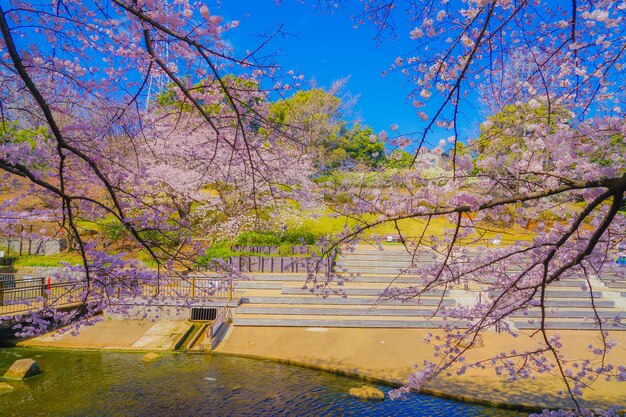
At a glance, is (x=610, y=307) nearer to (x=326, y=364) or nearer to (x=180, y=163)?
(x=326, y=364)

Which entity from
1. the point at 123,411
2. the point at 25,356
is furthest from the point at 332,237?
the point at 25,356

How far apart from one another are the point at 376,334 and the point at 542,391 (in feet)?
11.7

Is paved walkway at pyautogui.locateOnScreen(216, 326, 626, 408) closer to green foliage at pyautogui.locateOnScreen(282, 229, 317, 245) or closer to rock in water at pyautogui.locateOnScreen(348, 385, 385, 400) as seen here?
rock in water at pyautogui.locateOnScreen(348, 385, 385, 400)

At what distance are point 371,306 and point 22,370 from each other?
23.3ft

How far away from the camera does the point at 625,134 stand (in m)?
2.52

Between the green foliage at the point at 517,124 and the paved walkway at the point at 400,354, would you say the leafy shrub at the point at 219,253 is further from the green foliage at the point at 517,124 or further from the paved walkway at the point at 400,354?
the green foliage at the point at 517,124

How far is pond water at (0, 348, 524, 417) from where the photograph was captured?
5.84 metres

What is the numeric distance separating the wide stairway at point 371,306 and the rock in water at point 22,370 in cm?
395

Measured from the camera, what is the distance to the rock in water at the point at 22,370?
6926mm

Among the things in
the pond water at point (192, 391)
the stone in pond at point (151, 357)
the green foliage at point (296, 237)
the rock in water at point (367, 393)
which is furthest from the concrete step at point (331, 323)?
the green foliage at point (296, 237)

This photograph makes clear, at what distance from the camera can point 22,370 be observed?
696 cm

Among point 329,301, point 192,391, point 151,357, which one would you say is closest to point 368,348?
point 329,301

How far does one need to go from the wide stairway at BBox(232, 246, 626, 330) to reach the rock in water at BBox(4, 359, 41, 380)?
395 cm

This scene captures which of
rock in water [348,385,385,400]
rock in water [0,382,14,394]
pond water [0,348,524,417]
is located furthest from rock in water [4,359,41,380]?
rock in water [348,385,385,400]
